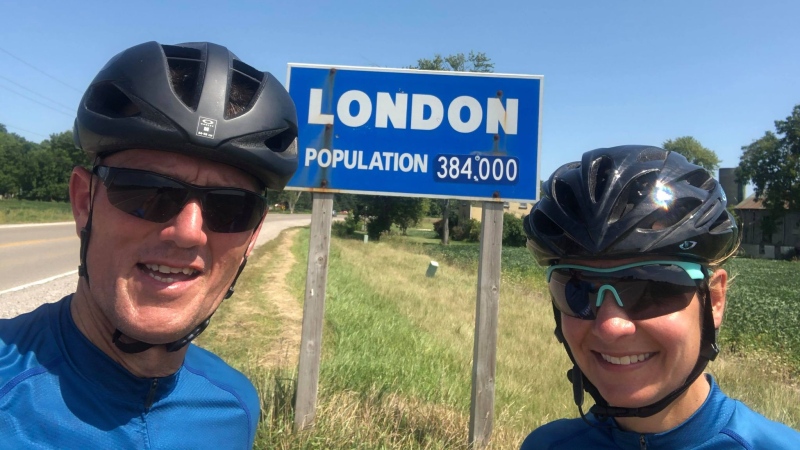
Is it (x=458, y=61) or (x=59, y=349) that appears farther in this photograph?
(x=458, y=61)

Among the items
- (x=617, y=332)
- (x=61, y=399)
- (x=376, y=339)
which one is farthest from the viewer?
(x=376, y=339)

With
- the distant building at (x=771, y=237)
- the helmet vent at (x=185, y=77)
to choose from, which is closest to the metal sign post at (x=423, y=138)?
the helmet vent at (x=185, y=77)

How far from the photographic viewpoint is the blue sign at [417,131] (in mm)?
4098

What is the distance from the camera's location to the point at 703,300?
1.59 metres

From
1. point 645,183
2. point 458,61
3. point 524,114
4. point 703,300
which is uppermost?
point 458,61

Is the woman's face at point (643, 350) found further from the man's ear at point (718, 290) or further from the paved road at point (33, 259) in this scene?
the paved road at point (33, 259)

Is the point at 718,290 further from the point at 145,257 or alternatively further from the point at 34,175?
the point at 34,175

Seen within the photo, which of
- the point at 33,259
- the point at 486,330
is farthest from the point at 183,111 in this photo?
the point at 33,259

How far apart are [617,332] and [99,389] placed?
1.59m

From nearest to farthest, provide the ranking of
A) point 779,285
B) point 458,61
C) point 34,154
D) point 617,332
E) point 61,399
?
point 61,399 → point 617,332 → point 779,285 → point 458,61 → point 34,154

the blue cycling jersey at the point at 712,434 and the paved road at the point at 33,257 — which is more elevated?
the blue cycling jersey at the point at 712,434

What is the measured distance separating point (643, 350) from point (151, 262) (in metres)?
1.54

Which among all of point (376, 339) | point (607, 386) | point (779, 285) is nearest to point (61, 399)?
point (607, 386)

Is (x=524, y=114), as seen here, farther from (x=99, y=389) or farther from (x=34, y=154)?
(x=34, y=154)
